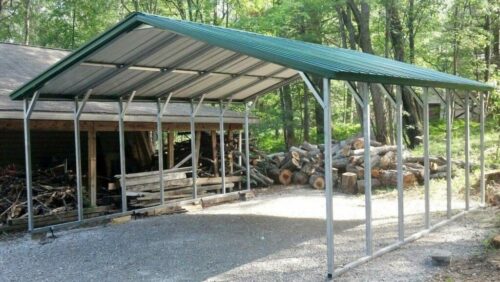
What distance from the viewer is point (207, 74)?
10.5 meters

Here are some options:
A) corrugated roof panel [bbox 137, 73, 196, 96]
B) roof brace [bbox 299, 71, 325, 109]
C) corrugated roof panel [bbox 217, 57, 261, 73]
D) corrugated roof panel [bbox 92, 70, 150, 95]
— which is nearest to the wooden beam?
corrugated roof panel [bbox 92, 70, 150, 95]

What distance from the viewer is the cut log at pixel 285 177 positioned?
15961 millimetres

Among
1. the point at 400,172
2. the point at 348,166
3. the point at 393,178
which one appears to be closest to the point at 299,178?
the point at 348,166

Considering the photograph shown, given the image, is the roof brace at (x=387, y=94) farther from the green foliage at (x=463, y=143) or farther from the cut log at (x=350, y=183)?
the green foliage at (x=463, y=143)

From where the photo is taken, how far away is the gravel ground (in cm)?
646

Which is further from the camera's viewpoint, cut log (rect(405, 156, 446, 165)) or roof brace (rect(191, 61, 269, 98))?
cut log (rect(405, 156, 446, 165))

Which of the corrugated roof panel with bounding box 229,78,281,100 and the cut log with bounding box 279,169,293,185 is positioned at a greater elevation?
the corrugated roof panel with bounding box 229,78,281,100

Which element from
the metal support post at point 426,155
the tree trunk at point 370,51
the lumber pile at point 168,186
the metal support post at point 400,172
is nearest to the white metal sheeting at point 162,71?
the lumber pile at point 168,186

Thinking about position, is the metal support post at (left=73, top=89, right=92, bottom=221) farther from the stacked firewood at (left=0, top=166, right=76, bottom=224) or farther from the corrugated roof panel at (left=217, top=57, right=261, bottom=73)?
the corrugated roof panel at (left=217, top=57, right=261, bottom=73)

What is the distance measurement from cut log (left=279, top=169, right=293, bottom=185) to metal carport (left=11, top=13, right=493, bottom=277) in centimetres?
360

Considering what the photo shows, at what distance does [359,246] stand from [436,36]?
51.9 feet

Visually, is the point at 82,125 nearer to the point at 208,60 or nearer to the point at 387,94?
the point at 208,60

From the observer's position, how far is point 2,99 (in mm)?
10148

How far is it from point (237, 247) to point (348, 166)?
7214mm
